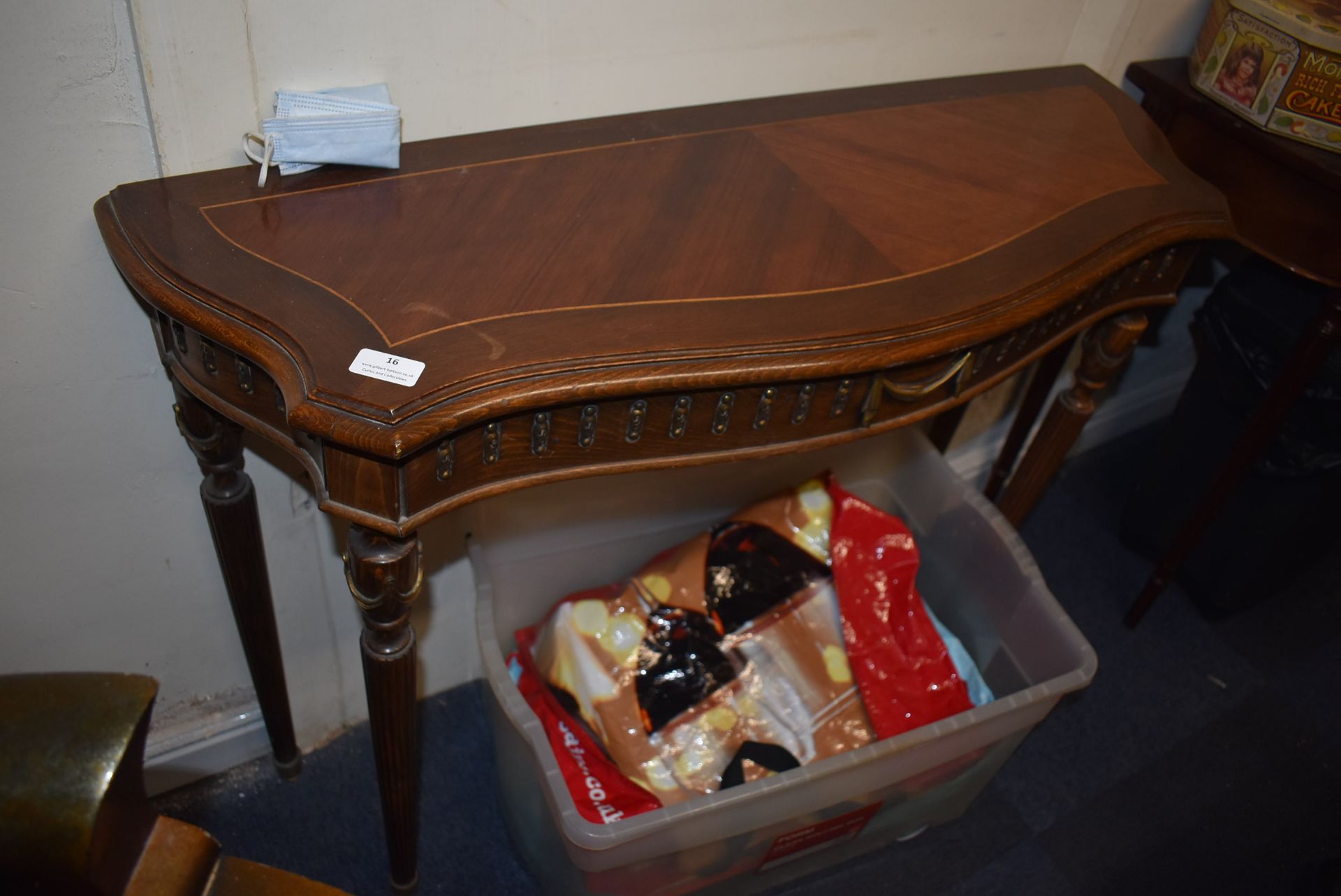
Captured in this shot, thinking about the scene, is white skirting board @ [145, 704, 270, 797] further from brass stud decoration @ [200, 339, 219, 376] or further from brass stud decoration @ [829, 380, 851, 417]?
brass stud decoration @ [829, 380, 851, 417]

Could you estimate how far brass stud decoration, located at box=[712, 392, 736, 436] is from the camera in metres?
0.88

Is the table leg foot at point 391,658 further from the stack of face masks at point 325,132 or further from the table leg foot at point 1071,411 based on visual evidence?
the table leg foot at point 1071,411

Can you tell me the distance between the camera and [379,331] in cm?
79

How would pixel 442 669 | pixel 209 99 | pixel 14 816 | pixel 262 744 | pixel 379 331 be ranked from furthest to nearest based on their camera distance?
pixel 442 669
pixel 262 744
pixel 209 99
pixel 379 331
pixel 14 816

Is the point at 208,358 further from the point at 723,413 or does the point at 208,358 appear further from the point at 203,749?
the point at 203,749

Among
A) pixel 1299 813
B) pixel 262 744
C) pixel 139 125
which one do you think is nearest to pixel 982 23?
pixel 139 125

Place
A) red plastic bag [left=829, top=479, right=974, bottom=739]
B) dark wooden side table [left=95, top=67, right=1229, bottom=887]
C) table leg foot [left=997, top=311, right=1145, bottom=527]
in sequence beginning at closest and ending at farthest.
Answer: dark wooden side table [left=95, top=67, right=1229, bottom=887] < table leg foot [left=997, top=311, right=1145, bottom=527] < red plastic bag [left=829, top=479, right=974, bottom=739]

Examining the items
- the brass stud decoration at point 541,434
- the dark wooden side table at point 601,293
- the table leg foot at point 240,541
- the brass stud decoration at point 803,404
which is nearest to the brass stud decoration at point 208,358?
the dark wooden side table at point 601,293

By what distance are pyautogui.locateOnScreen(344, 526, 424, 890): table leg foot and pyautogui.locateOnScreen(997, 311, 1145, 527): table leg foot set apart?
82cm

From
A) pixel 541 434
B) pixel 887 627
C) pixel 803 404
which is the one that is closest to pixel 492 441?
pixel 541 434

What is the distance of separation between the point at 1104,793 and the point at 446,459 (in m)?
1.19

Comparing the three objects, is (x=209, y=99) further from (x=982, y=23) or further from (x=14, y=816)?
(x=982, y=23)

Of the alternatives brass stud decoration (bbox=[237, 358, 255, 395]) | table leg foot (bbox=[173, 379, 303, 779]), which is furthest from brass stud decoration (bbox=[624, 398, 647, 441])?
table leg foot (bbox=[173, 379, 303, 779])

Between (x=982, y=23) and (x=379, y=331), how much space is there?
2.91 feet
